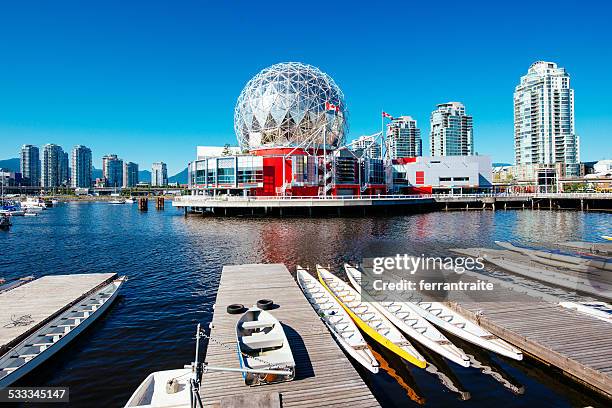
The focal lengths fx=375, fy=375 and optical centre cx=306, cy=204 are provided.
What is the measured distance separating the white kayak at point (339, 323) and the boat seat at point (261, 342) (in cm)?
328

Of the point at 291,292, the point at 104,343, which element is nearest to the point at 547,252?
the point at 291,292

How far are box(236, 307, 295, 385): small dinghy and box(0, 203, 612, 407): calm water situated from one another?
357 cm

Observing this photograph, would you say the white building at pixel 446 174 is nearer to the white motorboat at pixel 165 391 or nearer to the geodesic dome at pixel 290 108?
the geodesic dome at pixel 290 108

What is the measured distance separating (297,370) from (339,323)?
18.4 feet

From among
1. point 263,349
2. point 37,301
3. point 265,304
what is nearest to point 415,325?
point 265,304

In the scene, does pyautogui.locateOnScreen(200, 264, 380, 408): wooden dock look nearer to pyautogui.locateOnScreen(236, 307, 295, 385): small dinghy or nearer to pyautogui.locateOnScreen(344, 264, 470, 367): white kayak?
pyautogui.locateOnScreen(236, 307, 295, 385): small dinghy

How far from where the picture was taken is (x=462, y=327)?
16.6m

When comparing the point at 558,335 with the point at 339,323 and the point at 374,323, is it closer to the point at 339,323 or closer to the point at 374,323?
the point at 374,323

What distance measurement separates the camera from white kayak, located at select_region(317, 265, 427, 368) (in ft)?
47.7

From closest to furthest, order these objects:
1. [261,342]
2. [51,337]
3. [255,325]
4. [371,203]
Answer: [261,342]
[255,325]
[51,337]
[371,203]

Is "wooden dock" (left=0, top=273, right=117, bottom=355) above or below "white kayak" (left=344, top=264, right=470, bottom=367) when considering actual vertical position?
above

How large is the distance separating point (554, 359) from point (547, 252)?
60.9 ft

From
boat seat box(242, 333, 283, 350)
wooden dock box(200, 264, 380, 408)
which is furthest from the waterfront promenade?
boat seat box(242, 333, 283, 350)

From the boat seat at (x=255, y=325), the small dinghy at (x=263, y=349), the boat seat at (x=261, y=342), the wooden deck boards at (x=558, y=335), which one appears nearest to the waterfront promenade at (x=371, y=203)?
the wooden deck boards at (x=558, y=335)
